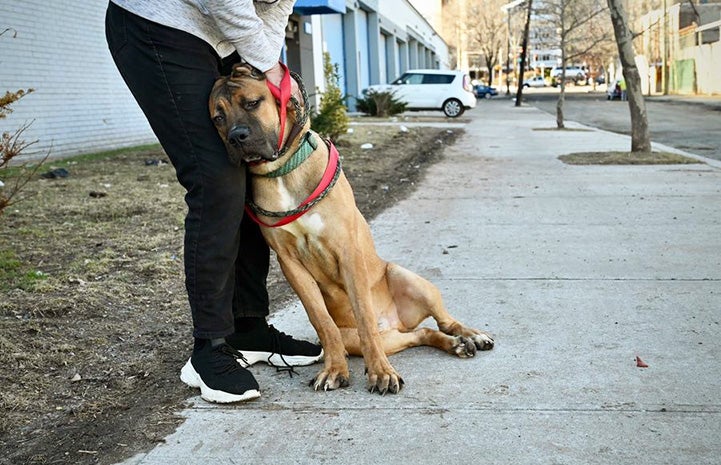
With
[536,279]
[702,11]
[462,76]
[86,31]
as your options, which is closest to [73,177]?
[86,31]

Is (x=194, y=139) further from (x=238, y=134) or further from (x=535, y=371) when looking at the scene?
(x=535, y=371)

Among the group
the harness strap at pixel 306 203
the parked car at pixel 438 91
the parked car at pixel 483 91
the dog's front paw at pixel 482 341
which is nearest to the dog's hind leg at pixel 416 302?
the dog's front paw at pixel 482 341

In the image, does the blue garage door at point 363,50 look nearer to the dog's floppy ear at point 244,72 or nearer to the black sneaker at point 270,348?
the black sneaker at point 270,348

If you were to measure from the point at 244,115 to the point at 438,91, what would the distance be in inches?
1140

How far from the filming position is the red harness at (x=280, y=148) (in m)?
3.00

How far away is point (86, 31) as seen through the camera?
47.2 ft

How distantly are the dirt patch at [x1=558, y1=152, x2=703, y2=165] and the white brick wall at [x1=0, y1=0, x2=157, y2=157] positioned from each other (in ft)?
26.1

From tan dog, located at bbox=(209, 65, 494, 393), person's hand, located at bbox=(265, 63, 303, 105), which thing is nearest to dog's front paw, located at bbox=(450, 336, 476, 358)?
tan dog, located at bbox=(209, 65, 494, 393)

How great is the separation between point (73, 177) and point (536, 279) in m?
6.93

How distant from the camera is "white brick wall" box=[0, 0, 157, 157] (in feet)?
40.1

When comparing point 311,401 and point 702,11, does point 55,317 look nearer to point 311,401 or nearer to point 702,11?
point 311,401

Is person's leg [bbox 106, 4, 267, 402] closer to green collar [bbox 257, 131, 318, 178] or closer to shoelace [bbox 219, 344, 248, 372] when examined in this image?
shoelace [bbox 219, 344, 248, 372]

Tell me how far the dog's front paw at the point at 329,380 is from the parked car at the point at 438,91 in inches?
1097

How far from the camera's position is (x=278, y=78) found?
119 inches
